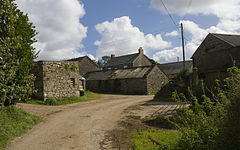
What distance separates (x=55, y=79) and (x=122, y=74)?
52.6 ft

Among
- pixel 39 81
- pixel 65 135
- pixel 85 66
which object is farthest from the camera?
pixel 85 66

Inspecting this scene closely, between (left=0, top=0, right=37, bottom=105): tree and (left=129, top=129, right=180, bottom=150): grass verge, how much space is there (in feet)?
15.0

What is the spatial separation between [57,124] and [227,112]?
7.20 meters

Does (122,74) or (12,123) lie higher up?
(122,74)

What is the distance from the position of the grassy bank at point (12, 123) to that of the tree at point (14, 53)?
22.8 inches

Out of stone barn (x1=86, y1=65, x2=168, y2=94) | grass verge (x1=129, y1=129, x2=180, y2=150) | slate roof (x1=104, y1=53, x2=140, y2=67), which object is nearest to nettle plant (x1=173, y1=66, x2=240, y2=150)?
grass verge (x1=129, y1=129, x2=180, y2=150)

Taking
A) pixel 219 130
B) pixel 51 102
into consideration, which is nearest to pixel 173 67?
pixel 51 102

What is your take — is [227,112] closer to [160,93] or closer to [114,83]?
[160,93]

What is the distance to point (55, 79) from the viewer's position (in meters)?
16.8

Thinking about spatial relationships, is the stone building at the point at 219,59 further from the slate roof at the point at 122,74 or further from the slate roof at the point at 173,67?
the slate roof at the point at 173,67

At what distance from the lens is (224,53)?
12656 mm

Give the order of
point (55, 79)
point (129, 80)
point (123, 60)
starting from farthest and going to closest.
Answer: point (123, 60)
point (129, 80)
point (55, 79)

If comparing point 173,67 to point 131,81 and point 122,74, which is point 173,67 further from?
point 131,81

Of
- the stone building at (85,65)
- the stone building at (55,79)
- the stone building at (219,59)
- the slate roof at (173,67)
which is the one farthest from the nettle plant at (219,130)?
the stone building at (85,65)
